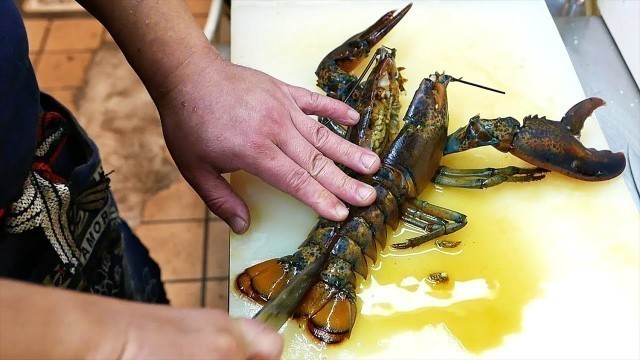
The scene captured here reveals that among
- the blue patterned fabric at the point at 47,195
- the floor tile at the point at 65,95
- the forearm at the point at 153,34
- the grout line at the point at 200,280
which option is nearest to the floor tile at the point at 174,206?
the grout line at the point at 200,280

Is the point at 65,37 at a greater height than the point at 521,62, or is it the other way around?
the point at 521,62

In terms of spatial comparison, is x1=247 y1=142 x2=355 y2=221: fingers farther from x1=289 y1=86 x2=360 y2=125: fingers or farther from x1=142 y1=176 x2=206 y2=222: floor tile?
x1=142 y1=176 x2=206 y2=222: floor tile

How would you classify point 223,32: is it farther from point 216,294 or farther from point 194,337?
point 194,337

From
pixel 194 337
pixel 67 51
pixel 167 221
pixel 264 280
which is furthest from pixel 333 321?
pixel 67 51

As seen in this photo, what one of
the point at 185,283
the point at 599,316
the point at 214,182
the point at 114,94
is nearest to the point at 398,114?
the point at 214,182

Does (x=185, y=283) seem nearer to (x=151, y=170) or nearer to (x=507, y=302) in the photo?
(x=151, y=170)
